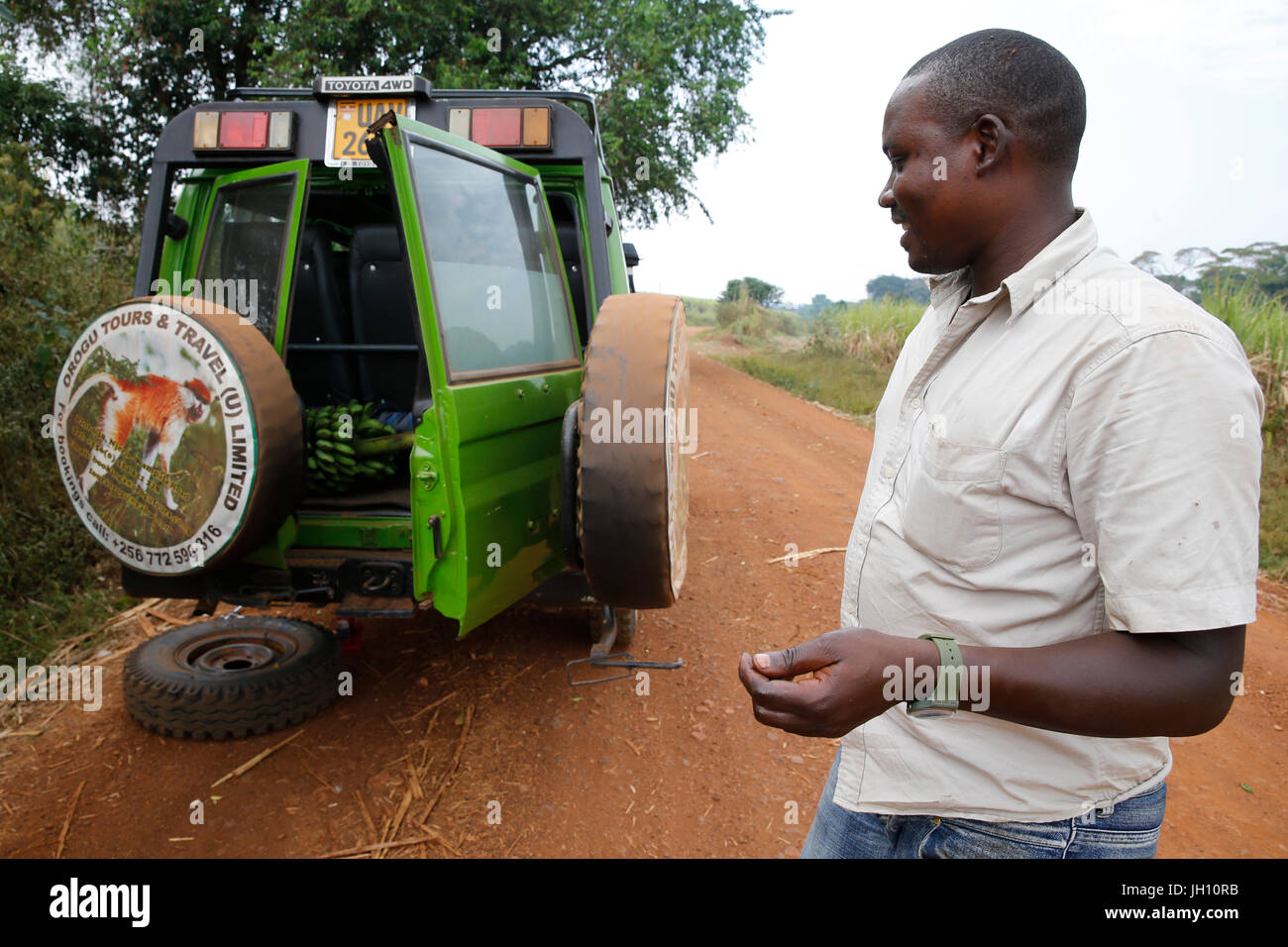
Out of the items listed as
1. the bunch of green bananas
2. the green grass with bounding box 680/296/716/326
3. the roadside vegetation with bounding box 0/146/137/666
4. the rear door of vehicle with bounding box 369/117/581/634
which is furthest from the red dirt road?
the green grass with bounding box 680/296/716/326

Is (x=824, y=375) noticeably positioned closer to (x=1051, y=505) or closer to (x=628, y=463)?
(x=628, y=463)

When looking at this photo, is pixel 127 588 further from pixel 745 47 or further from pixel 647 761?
pixel 745 47

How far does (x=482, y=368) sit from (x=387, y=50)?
9810 millimetres

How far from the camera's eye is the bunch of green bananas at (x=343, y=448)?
350 centimetres

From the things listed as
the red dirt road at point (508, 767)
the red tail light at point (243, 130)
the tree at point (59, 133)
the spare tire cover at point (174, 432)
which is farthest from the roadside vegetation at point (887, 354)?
the tree at point (59, 133)

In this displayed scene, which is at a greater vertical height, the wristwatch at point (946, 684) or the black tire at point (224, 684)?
the wristwatch at point (946, 684)

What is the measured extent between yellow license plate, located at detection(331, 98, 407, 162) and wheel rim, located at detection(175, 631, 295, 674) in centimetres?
219

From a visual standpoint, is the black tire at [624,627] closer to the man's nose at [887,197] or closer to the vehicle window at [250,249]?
the vehicle window at [250,249]

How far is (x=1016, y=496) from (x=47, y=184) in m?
11.0

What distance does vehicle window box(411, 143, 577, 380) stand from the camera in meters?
2.84

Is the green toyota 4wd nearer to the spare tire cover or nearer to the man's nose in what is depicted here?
the spare tire cover

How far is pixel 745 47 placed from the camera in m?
14.0

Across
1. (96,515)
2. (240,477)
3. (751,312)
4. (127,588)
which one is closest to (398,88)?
(240,477)

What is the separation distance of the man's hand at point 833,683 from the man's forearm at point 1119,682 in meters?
0.10
